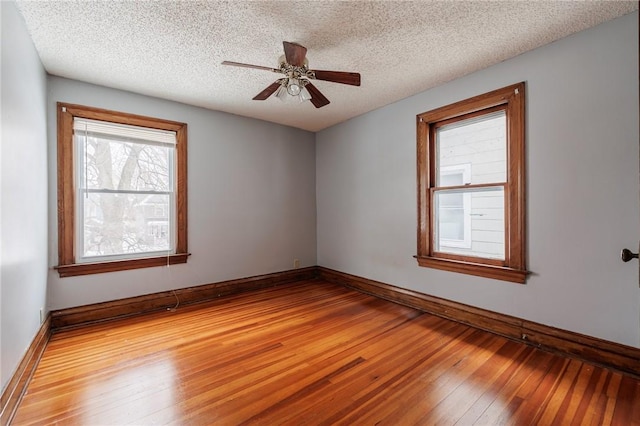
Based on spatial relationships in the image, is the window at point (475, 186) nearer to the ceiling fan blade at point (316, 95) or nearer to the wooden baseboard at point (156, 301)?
the ceiling fan blade at point (316, 95)

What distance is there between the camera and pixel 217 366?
2.16 metres

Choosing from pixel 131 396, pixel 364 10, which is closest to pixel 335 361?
pixel 131 396

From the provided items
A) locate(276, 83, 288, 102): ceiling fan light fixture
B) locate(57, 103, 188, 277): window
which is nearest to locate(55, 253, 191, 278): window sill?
locate(57, 103, 188, 277): window

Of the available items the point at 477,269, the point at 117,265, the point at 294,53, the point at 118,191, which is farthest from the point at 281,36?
the point at 117,265

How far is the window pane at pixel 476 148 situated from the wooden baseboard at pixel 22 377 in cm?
387

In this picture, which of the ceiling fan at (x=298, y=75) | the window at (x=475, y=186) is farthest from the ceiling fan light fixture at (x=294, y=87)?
the window at (x=475, y=186)

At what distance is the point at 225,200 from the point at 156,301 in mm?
1503

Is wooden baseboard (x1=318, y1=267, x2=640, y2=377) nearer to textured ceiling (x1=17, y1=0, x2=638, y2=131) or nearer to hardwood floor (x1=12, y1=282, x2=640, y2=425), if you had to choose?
hardwood floor (x1=12, y1=282, x2=640, y2=425)

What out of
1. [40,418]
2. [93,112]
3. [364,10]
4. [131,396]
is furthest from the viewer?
[93,112]

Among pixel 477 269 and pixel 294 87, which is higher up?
pixel 294 87

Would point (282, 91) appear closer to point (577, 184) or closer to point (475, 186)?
point (475, 186)

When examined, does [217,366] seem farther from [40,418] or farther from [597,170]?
[597,170]

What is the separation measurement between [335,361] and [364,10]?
102 inches

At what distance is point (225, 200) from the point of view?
3994mm
